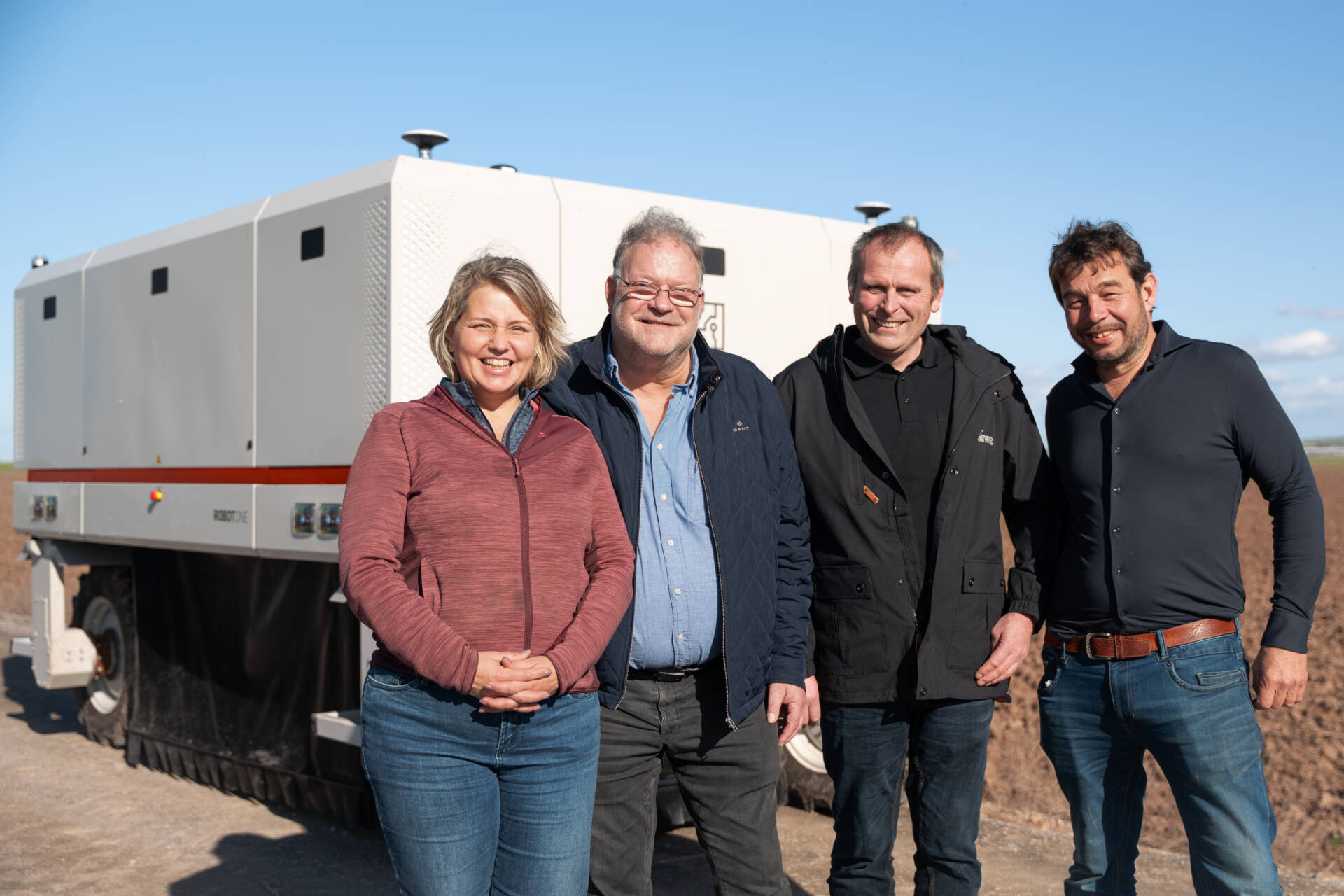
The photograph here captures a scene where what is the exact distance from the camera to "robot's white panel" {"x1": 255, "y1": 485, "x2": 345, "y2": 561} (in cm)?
460

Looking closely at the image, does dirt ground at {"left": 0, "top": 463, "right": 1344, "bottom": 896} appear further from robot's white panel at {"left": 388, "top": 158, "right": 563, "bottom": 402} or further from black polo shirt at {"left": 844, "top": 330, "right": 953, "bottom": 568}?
black polo shirt at {"left": 844, "top": 330, "right": 953, "bottom": 568}

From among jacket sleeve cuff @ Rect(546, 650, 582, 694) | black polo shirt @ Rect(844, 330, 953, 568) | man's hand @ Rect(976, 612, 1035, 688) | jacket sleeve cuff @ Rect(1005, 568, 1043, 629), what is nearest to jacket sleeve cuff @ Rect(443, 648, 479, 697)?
jacket sleeve cuff @ Rect(546, 650, 582, 694)

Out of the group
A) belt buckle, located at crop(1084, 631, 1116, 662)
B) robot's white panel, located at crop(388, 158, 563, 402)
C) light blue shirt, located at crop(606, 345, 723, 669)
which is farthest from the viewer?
robot's white panel, located at crop(388, 158, 563, 402)

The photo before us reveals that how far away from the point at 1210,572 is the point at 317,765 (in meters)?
4.01

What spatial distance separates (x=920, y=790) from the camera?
9.91ft

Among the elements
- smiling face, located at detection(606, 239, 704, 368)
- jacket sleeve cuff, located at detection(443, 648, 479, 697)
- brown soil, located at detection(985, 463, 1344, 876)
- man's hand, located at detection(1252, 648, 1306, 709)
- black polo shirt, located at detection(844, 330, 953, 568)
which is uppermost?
smiling face, located at detection(606, 239, 704, 368)

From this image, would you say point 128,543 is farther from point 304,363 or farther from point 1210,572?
point 1210,572

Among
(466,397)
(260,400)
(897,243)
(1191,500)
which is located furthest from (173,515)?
(1191,500)

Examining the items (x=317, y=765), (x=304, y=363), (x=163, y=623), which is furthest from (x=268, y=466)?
(x=163, y=623)

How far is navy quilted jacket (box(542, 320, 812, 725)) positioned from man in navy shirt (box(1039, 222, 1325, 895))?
74 cm

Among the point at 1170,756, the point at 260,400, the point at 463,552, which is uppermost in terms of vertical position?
the point at 260,400

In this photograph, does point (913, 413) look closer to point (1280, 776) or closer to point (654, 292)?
point (654, 292)

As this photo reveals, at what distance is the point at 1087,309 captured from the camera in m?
2.97

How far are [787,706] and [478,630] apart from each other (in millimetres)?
899
